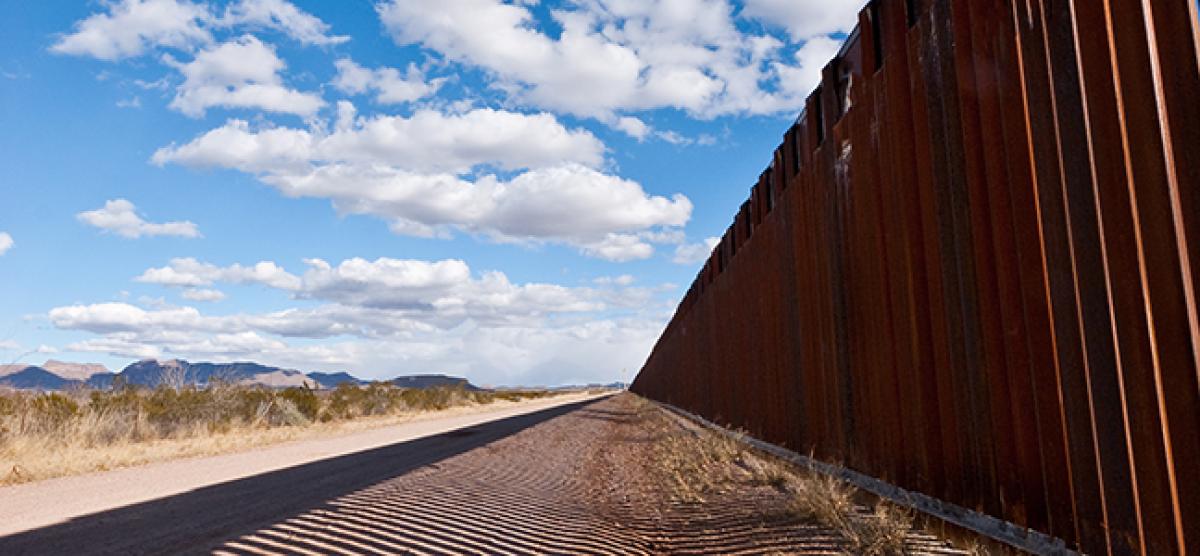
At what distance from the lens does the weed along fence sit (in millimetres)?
2572

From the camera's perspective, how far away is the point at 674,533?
6.31 metres

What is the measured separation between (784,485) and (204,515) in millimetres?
5954

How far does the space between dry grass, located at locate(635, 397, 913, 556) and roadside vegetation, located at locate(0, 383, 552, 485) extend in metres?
10.4

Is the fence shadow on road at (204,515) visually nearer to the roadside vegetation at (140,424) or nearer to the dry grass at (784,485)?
the dry grass at (784,485)

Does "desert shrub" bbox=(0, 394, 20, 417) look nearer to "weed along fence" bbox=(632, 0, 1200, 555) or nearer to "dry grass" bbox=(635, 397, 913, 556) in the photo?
"dry grass" bbox=(635, 397, 913, 556)

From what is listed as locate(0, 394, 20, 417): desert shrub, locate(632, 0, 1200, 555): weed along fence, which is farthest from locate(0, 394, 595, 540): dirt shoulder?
locate(632, 0, 1200, 555): weed along fence

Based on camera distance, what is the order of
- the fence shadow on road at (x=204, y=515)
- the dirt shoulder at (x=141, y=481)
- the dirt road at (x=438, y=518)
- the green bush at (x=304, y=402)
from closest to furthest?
1. the dirt road at (x=438, y=518)
2. the fence shadow on road at (x=204, y=515)
3. the dirt shoulder at (x=141, y=481)
4. the green bush at (x=304, y=402)

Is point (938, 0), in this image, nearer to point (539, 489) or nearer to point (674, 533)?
point (674, 533)

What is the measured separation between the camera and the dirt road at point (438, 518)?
548 cm

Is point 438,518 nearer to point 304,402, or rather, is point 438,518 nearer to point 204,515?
point 204,515

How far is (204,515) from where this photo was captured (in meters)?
7.30

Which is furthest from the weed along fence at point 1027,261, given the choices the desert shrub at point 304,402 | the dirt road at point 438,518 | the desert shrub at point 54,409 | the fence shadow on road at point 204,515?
the desert shrub at point 304,402

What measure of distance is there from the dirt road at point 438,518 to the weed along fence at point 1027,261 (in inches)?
36.9

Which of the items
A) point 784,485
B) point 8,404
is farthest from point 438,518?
point 8,404
